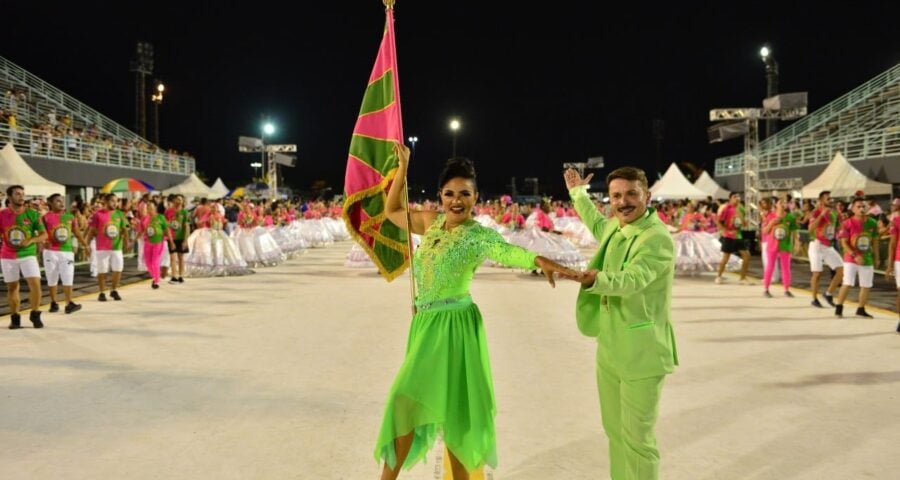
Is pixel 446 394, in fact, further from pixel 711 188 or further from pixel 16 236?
pixel 711 188

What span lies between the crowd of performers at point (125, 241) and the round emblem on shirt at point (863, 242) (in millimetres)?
12161

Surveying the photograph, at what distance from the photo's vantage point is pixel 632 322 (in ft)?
11.1

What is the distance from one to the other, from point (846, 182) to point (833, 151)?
9.30 m

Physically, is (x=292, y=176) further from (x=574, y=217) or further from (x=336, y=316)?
(x=336, y=316)

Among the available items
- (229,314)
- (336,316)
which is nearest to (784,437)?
(336,316)

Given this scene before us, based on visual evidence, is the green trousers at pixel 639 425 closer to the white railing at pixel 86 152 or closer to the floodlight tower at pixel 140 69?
the white railing at pixel 86 152

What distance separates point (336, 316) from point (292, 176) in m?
114

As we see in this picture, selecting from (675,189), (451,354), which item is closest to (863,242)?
(451,354)

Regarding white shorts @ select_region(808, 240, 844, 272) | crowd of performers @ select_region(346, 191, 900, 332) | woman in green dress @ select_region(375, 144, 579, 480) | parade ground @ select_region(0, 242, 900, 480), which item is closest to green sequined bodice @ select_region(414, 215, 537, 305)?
woman in green dress @ select_region(375, 144, 579, 480)

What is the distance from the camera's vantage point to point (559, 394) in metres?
6.00

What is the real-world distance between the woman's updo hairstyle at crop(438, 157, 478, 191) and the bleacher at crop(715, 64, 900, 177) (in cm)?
2989

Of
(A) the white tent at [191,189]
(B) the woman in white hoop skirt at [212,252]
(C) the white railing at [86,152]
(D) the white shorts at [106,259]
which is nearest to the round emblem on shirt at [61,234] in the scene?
(D) the white shorts at [106,259]

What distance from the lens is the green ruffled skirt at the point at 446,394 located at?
342cm

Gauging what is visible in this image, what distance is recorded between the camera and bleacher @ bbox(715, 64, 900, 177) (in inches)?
1224
